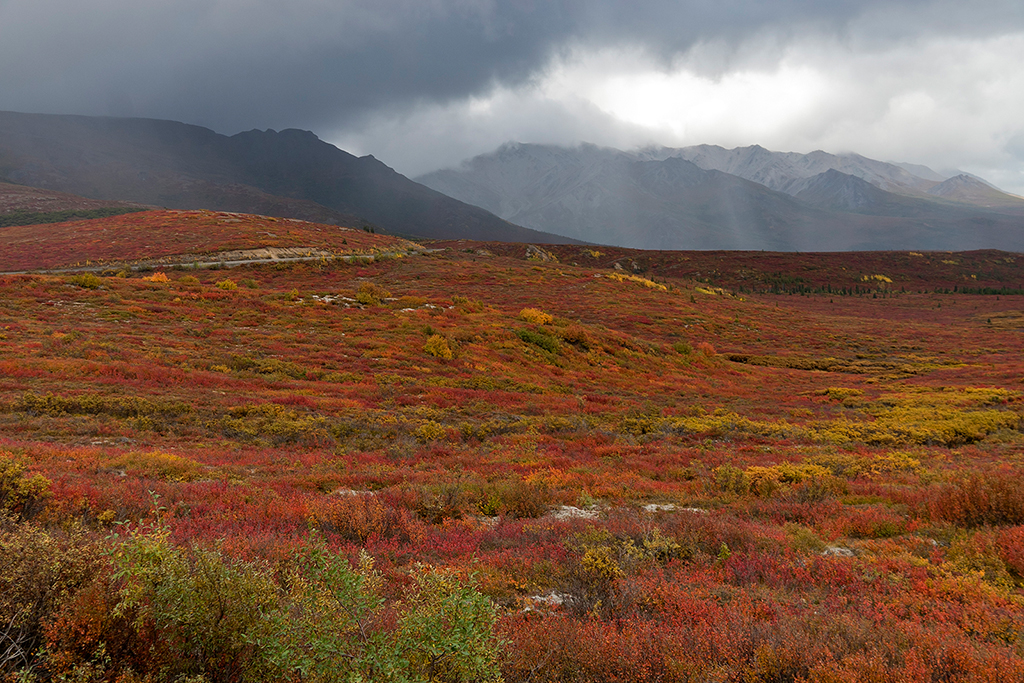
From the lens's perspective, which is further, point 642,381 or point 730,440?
point 642,381

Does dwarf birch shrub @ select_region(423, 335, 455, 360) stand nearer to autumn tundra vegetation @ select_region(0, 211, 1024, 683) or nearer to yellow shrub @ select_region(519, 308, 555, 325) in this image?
autumn tundra vegetation @ select_region(0, 211, 1024, 683)

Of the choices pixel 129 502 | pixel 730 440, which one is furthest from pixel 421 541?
pixel 730 440

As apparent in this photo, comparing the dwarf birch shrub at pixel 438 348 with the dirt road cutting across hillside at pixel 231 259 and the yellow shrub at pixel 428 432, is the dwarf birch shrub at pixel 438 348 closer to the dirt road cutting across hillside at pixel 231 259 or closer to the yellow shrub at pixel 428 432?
the yellow shrub at pixel 428 432

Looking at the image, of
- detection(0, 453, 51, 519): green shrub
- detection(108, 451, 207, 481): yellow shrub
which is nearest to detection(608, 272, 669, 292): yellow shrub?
detection(108, 451, 207, 481): yellow shrub

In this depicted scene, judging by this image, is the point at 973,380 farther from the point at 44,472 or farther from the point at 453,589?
the point at 44,472

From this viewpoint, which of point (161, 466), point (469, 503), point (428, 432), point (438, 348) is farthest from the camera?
point (438, 348)

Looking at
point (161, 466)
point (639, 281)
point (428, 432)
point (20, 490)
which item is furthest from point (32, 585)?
point (639, 281)

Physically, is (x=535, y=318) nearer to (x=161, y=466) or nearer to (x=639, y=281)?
(x=161, y=466)

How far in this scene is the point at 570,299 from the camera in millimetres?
45562

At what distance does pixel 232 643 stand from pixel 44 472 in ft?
20.1

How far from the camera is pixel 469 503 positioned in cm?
766

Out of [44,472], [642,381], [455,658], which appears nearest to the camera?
[455,658]

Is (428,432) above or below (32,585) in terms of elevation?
below

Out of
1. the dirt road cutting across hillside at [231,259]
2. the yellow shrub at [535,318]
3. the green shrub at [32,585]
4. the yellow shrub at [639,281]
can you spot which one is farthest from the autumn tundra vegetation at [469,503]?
the yellow shrub at [639,281]
